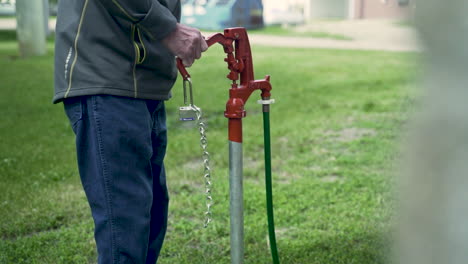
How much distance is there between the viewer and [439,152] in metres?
0.58

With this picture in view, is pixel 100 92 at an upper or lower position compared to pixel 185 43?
lower

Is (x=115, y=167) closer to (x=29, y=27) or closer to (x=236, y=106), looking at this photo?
(x=236, y=106)

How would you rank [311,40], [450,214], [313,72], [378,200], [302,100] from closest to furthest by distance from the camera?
[450,214] < [378,200] < [302,100] < [313,72] < [311,40]

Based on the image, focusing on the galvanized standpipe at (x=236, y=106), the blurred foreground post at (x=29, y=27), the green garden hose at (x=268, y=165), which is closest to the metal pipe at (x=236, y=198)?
the galvanized standpipe at (x=236, y=106)

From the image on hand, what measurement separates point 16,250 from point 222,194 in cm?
137

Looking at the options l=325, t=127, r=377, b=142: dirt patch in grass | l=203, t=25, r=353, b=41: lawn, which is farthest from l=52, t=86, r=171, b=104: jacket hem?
l=203, t=25, r=353, b=41: lawn

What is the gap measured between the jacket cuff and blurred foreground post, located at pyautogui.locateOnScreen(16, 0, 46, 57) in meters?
10.7

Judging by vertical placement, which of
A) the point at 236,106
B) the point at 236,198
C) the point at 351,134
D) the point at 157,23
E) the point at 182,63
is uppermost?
the point at 157,23

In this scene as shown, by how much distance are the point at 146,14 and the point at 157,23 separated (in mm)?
43

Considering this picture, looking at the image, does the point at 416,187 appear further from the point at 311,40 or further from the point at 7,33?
the point at 7,33

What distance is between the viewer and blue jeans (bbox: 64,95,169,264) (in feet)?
5.67

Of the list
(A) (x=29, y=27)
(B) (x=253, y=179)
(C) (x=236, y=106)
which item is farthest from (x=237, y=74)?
(A) (x=29, y=27)

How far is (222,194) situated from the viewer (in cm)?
376

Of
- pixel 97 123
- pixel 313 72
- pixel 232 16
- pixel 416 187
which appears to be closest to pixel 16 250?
pixel 97 123
